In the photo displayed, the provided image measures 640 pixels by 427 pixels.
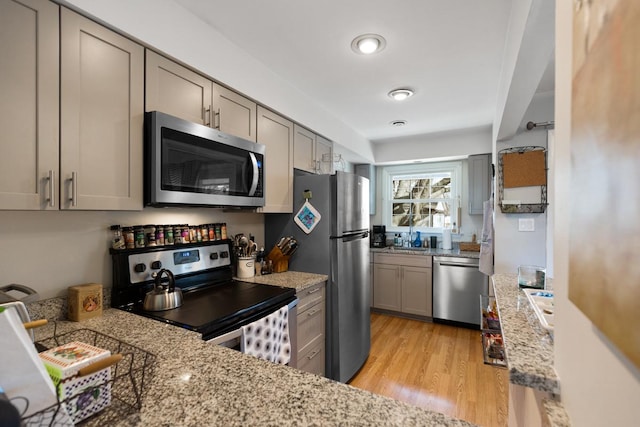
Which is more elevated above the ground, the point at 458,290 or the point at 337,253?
the point at 337,253

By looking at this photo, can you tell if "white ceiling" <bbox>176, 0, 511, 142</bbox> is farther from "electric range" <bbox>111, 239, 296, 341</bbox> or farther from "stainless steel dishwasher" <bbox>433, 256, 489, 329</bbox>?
"stainless steel dishwasher" <bbox>433, 256, 489, 329</bbox>

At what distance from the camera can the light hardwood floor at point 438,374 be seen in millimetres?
2133

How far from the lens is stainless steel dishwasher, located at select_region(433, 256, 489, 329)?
3449 millimetres

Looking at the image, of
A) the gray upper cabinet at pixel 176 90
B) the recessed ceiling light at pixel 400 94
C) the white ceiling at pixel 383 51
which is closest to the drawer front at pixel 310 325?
the gray upper cabinet at pixel 176 90

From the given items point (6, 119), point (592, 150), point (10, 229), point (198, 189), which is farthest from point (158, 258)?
point (592, 150)

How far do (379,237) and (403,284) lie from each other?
0.76 metres

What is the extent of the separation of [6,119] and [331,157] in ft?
8.02

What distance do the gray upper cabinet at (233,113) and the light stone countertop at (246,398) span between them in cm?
137

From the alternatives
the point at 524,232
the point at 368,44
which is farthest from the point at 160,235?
the point at 524,232

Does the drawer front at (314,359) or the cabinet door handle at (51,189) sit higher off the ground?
the cabinet door handle at (51,189)

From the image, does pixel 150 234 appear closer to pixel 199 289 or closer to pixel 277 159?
pixel 199 289

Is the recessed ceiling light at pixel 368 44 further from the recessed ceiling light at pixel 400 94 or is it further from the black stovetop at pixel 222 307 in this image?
the black stovetop at pixel 222 307

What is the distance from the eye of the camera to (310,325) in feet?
7.09

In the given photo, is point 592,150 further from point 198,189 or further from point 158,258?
point 158,258
